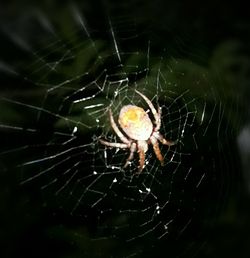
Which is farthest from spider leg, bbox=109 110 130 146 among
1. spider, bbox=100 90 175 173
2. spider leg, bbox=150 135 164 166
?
spider leg, bbox=150 135 164 166

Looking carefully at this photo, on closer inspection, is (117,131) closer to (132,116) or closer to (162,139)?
(132,116)

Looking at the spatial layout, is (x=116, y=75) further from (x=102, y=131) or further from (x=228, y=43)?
(x=228, y=43)

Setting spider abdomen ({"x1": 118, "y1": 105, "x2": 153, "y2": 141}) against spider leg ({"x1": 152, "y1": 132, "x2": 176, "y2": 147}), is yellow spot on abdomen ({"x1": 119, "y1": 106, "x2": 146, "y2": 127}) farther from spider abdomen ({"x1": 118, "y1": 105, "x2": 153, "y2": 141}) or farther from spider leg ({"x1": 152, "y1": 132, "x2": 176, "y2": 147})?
spider leg ({"x1": 152, "y1": 132, "x2": 176, "y2": 147})

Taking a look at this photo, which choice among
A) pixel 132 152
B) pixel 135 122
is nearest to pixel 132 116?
pixel 135 122

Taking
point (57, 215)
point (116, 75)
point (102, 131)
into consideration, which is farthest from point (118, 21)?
point (57, 215)

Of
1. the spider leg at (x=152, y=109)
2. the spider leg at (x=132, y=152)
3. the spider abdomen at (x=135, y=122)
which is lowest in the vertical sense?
the spider leg at (x=132, y=152)

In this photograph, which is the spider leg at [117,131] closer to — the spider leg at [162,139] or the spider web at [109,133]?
the spider web at [109,133]

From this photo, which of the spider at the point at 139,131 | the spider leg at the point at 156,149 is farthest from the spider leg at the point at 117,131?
the spider leg at the point at 156,149
